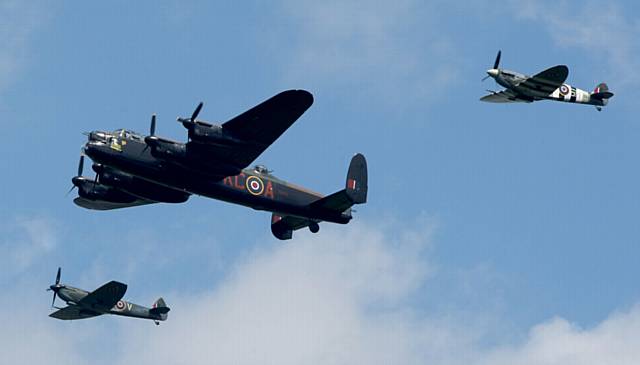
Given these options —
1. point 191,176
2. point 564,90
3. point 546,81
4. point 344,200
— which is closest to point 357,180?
point 344,200

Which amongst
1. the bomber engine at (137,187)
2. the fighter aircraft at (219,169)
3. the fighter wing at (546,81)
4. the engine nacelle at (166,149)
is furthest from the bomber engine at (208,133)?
the fighter wing at (546,81)

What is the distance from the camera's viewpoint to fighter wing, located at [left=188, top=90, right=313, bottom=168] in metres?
48.5

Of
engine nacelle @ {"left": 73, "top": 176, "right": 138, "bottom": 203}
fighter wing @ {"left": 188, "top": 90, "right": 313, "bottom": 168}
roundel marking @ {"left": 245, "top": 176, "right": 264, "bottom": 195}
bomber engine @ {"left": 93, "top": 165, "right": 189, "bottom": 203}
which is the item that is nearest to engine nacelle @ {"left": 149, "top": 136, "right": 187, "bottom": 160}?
fighter wing @ {"left": 188, "top": 90, "right": 313, "bottom": 168}

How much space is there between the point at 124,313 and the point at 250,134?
111 feet

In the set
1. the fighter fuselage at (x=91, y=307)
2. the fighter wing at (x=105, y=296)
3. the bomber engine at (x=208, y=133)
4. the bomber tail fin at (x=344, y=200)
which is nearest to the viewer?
the bomber engine at (x=208, y=133)

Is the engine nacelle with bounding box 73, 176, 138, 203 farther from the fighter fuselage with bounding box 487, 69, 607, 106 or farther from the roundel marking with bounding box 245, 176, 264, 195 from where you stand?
the fighter fuselage with bounding box 487, 69, 607, 106

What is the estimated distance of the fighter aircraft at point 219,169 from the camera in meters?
49.2

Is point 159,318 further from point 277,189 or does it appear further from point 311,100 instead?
point 311,100

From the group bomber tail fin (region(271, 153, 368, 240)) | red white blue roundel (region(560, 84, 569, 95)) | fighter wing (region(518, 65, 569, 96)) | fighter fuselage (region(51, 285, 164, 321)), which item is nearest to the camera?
bomber tail fin (region(271, 153, 368, 240))

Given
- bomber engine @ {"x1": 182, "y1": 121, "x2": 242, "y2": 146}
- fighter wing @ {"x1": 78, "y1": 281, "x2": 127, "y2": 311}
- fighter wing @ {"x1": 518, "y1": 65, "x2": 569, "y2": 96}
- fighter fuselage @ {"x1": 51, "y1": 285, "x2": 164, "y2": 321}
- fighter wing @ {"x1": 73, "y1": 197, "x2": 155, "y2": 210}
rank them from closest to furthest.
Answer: bomber engine @ {"x1": 182, "y1": 121, "x2": 242, "y2": 146}, fighter wing @ {"x1": 73, "y1": 197, "x2": 155, "y2": 210}, fighter wing @ {"x1": 518, "y1": 65, "x2": 569, "y2": 96}, fighter wing @ {"x1": 78, "y1": 281, "x2": 127, "y2": 311}, fighter fuselage @ {"x1": 51, "y1": 285, "x2": 164, "y2": 321}

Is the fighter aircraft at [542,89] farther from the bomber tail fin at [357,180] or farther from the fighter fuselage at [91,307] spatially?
the fighter fuselage at [91,307]

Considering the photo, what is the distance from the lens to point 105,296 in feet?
250

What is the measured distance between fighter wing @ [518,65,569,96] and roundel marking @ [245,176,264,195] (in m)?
23.1

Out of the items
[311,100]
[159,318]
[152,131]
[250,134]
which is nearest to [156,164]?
[152,131]
